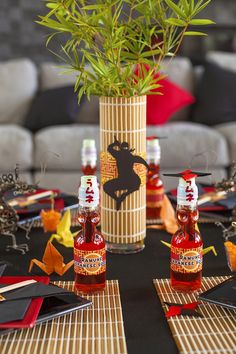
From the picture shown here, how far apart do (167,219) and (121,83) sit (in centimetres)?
44

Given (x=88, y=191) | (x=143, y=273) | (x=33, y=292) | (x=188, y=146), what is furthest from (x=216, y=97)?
(x=33, y=292)

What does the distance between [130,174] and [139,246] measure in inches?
7.6

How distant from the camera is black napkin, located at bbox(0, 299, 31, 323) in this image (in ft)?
3.07

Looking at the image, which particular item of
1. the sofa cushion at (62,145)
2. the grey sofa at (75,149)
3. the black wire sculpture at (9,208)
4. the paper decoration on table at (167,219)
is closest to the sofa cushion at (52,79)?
the grey sofa at (75,149)

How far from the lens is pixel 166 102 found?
11.9 feet

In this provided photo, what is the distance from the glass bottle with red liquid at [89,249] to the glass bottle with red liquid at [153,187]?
0.56 m

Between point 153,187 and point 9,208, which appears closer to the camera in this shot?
point 9,208

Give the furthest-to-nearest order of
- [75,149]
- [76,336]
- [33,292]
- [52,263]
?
[75,149], [52,263], [33,292], [76,336]

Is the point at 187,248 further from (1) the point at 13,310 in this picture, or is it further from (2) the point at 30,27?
(2) the point at 30,27

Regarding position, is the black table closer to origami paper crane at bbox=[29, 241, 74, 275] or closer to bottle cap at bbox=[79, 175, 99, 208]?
origami paper crane at bbox=[29, 241, 74, 275]

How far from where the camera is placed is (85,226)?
1140 millimetres

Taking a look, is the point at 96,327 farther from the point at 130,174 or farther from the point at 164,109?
the point at 164,109

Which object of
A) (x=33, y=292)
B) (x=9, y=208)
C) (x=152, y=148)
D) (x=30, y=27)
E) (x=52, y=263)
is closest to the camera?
(x=33, y=292)

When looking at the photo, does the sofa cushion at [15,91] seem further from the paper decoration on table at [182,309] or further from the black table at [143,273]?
the paper decoration on table at [182,309]
